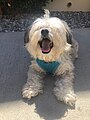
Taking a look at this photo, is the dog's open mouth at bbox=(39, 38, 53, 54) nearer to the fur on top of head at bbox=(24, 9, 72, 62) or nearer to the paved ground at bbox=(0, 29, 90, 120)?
the fur on top of head at bbox=(24, 9, 72, 62)

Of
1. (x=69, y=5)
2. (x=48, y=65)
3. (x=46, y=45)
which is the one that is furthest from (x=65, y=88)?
(x=69, y=5)

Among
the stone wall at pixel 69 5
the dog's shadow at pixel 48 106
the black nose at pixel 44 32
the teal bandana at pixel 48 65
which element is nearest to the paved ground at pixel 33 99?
the dog's shadow at pixel 48 106

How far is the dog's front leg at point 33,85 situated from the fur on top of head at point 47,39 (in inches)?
9.5

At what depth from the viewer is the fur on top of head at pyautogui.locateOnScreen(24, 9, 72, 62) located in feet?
9.79

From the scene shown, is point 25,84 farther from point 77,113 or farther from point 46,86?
point 77,113

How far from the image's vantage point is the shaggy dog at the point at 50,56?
3.01 m

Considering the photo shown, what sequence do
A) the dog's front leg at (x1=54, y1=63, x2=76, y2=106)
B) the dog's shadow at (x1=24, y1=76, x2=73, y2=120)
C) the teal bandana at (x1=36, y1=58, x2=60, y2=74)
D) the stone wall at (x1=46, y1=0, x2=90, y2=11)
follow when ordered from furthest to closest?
the stone wall at (x1=46, y1=0, x2=90, y2=11), the teal bandana at (x1=36, y1=58, x2=60, y2=74), the dog's front leg at (x1=54, y1=63, x2=76, y2=106), the dog's shadow at (x1=24, y1=76, x2=73, y2=120)

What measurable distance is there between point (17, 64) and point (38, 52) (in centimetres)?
69

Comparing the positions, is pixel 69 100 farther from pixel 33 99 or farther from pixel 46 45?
pixel 46 45

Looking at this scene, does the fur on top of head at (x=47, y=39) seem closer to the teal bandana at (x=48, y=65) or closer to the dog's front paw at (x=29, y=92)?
the teal bandana at (x=48, y=65)

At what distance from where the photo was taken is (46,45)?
302 centimetres

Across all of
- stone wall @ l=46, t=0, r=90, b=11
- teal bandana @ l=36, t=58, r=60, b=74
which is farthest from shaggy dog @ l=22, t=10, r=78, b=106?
stone wall @ l=46, t=0, r=90, b=11

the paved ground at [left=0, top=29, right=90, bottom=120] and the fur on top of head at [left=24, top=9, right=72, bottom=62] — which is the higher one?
the fur on top of head at [left=24, top=9, right=72, bottom=62]

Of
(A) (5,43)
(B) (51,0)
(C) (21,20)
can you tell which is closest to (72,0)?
(B) (51,0)
